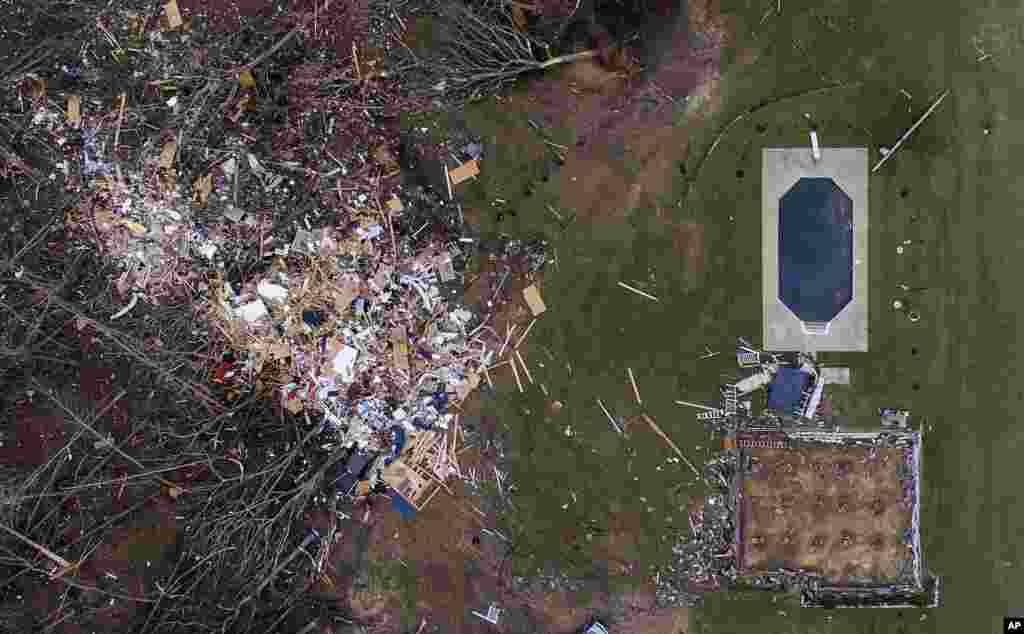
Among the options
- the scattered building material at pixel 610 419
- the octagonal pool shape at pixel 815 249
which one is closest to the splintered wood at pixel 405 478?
the scattered building material at pixel 610 419

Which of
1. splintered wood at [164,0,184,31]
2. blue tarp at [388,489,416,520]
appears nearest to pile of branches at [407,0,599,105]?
splintered wood at [164,0,184,31]

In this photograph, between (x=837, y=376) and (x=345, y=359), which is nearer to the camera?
(x=345, y=359)

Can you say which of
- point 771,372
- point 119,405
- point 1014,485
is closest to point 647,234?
point 771,372

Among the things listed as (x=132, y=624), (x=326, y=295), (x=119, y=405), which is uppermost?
(x=326, y=295)

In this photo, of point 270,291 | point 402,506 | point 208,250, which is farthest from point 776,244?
point 208,250

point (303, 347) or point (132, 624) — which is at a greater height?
point (303, 347)

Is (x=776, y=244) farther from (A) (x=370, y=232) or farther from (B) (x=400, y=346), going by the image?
(A) (x=370, y=232)

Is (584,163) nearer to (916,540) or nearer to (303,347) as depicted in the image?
(303,347)
